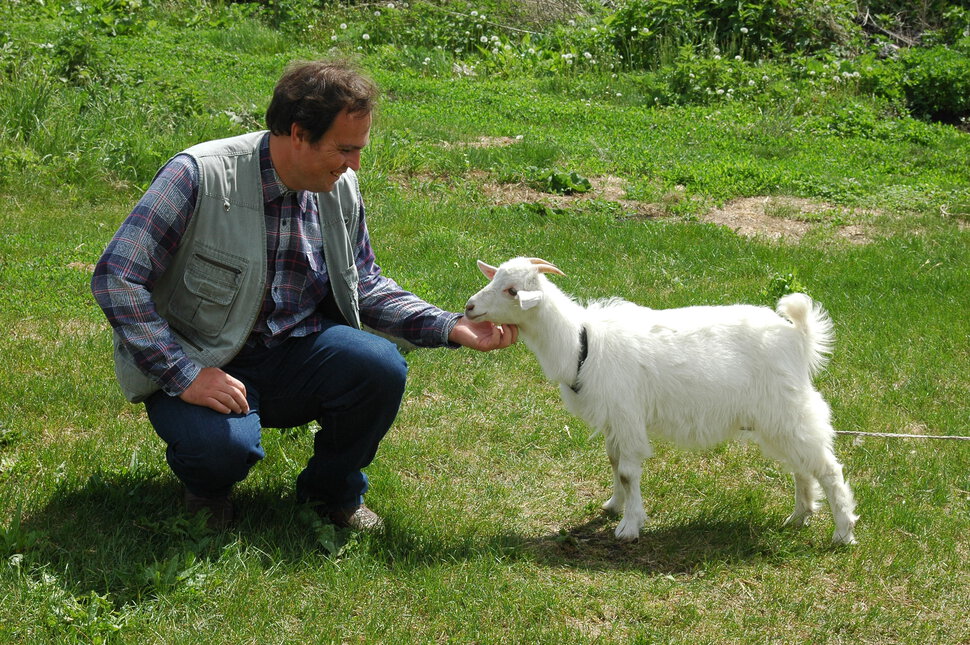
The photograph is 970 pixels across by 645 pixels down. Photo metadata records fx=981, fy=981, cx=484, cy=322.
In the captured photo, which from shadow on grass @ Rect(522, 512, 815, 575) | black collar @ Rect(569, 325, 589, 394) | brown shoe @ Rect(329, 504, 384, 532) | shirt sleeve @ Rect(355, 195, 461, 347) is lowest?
shadow on grass @ Rect(522, 512, 815, 575)

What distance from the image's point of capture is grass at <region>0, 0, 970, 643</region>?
328cm

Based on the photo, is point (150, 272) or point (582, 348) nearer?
point (150, 272)

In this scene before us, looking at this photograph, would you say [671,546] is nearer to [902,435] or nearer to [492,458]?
[492,458]

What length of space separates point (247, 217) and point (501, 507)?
161 centimetres

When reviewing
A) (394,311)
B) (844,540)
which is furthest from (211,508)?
(844,540)

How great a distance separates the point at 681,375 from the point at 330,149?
1.67 meters

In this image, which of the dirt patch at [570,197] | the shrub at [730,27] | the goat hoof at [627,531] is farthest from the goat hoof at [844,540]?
the shrub at [730,27]

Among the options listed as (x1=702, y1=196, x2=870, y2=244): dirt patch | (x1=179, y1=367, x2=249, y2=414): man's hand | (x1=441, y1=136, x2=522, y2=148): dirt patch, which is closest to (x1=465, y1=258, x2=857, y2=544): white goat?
(x1=179, y1=367, x2=249, y2=414): man's hand

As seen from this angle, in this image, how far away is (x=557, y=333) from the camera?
3.99 m

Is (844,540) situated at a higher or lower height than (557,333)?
lower

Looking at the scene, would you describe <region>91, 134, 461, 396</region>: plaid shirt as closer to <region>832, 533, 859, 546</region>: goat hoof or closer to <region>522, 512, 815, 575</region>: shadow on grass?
<region>522, 512, 815, 575</region>: shadow on grass

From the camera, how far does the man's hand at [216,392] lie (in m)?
3.27

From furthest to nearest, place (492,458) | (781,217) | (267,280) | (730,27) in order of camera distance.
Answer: (730,27) → (781,217) → (492,458) → (267,280)

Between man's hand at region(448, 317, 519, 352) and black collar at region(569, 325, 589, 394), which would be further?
black collar at region(569, 325, 589, 394)
